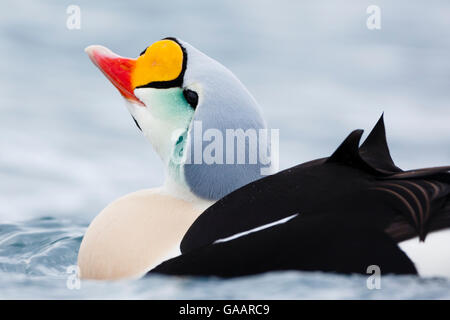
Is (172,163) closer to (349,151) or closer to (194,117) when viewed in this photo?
(194,117)

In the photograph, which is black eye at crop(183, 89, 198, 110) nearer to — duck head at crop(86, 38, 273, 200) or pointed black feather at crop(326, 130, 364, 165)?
duck head at crop(86, 38, 273, 200)

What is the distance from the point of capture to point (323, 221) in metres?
3.91

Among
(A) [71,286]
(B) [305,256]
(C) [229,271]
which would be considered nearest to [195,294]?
(C) [229,271]

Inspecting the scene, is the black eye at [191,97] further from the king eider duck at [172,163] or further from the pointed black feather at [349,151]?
the pointed black feather at [349,151]

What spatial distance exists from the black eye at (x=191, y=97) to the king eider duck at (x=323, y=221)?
503 mm

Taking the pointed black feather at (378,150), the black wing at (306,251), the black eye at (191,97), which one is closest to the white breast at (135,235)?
the black wing at (306,251)

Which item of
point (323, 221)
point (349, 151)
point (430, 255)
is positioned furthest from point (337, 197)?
point (430, 255)

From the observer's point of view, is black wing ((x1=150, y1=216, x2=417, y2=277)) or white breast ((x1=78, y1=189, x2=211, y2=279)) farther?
white breast ((x1=78, y1=189, x2=211, y2=279))

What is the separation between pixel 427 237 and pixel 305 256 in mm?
469

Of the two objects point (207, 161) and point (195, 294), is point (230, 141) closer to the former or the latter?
point (207, 161)

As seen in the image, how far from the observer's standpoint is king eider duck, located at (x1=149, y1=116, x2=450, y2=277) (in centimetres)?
386

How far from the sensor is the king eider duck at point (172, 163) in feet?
14.2

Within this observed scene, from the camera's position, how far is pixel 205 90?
4.37 m

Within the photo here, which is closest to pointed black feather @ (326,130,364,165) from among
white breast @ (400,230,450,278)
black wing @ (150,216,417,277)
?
black wing @ (150,216,417,277)
